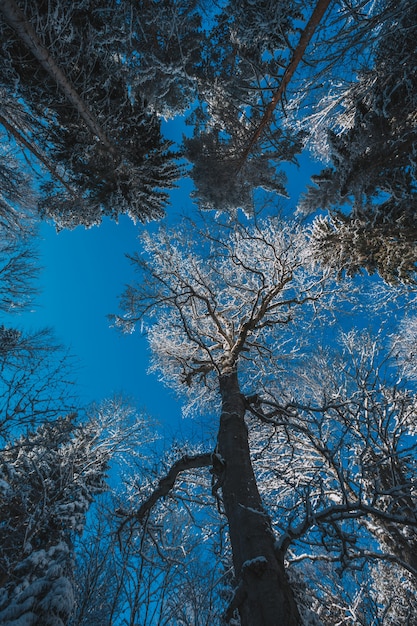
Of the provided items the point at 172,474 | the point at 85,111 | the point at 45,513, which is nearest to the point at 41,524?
the point at 45,513

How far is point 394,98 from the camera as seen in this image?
5262mm

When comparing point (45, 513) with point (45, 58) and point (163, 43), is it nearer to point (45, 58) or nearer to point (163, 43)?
point (45, 58)

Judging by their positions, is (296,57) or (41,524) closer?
(296,57)

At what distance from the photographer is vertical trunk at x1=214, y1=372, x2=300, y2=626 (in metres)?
2.39

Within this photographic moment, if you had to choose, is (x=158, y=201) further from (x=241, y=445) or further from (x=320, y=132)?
(x=241, y=445)

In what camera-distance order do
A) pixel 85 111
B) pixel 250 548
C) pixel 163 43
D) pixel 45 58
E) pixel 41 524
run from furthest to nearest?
1. pixel 41 524
2. pixel 163 43
3. pixel 85 111
4. pixel 45 58
5. pixel 250 548

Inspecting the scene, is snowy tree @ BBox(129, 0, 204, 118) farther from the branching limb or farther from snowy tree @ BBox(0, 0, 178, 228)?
the branching limb

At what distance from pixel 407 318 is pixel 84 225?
10153mm

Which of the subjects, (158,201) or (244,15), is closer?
(244,15)

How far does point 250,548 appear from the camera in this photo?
287 centimetres

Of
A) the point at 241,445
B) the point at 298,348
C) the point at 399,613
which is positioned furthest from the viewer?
the point at 298,348

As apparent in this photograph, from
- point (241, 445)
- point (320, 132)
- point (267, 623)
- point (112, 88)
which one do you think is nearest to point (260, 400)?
point (241, 445)

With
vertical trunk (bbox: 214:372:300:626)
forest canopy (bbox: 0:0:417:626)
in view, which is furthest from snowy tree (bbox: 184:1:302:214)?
vertical trunk (bbox: 214:372:300:626)

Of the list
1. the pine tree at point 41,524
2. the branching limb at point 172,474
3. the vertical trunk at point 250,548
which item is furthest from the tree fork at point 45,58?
the branching limb at point 172,474
